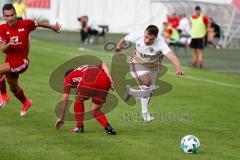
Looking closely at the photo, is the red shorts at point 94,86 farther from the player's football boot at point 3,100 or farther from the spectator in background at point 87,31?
the spectator in background at point 87,31

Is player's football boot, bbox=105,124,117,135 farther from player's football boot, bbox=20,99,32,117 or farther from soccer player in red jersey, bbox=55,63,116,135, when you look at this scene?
player's football boot, bbox=20,99,32,117

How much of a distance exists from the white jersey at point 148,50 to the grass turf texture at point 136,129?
1202 mm

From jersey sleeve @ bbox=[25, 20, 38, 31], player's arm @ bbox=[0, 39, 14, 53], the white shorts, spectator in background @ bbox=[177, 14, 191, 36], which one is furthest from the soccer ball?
spectator in background @ bbox=[177, 14, 191, 36]

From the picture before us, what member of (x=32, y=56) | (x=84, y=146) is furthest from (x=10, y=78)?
(x=32, y=56)

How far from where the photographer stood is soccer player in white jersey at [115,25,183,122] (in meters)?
14.7

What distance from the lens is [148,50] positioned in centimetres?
1548

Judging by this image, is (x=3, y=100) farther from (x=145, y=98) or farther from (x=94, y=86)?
(x=94, y=86)

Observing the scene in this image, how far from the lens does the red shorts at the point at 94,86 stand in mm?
13172

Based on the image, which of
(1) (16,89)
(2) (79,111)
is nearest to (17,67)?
(1) (16,89)

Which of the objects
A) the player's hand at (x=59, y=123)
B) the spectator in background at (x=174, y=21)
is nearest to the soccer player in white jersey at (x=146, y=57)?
the player's hand at (x=59, y=123)

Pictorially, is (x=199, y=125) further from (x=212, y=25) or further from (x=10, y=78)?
(x=212, y=25)

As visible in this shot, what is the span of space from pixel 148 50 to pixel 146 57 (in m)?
0.31

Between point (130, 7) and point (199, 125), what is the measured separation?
45.1 m

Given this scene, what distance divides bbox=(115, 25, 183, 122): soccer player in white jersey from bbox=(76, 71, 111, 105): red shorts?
1.71 metres
